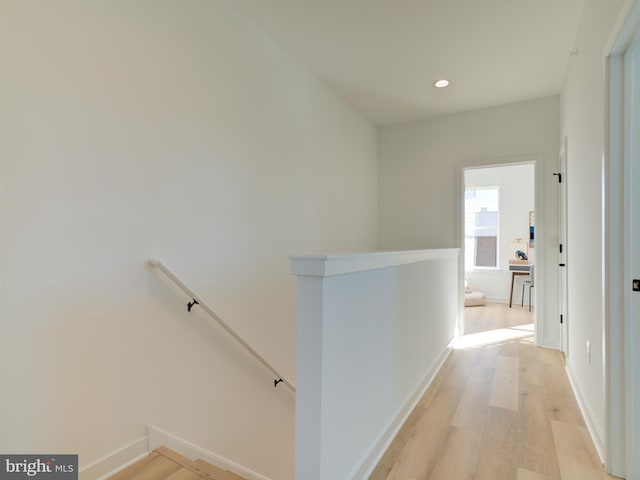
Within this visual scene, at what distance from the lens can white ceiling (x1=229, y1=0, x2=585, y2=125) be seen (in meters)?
2.30

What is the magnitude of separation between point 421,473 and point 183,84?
2.49 metres

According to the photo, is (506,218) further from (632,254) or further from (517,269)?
(632,254)

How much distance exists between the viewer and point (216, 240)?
220cm

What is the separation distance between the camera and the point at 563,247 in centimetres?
319

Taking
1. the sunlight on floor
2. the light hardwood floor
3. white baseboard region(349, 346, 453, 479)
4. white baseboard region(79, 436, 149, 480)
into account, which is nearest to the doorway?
the sunlight on floor

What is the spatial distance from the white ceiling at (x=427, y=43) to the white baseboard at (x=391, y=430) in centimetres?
265

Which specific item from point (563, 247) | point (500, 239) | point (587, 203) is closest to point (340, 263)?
point (587, 203)

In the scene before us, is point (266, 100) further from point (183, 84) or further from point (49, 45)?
point (49, 45)

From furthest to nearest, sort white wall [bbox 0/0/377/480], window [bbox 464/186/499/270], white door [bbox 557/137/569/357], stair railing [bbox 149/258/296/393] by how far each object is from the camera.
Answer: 1. window [bbox 464/186/499/270]
2. white door [bbox 557/137/569/357]
3. stair railing [bbox 149/258/296/393]
4. white wall [bbox 0/0/377/480]

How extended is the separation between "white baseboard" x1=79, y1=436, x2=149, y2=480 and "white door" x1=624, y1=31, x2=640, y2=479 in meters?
2.36

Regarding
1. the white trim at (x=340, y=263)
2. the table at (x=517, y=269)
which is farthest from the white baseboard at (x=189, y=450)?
the table at (x=517, y=269)

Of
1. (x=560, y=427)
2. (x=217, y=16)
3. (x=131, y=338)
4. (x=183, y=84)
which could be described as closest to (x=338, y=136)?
(x=217, y=16)

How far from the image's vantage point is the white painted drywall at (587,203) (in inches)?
68.2

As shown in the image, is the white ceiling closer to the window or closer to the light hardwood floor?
the light hardwood floor
